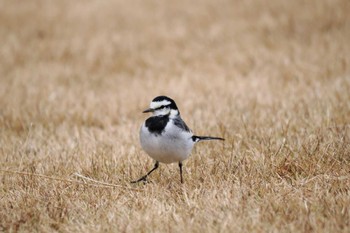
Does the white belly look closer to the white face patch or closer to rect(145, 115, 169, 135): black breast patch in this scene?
rect(145, 115, 169, 135): black breast patch

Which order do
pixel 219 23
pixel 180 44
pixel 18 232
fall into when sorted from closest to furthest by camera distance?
pixel 18 232 < pixel 180 44 < pixel 219 23

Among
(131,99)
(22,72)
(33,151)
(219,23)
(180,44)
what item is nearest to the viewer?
(33,151)

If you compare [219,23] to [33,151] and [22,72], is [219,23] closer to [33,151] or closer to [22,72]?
[22,72]

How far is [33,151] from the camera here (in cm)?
603

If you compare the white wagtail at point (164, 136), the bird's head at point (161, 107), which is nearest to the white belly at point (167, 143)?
the white wagtail at point (164, 136)

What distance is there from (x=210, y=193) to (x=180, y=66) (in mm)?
6600

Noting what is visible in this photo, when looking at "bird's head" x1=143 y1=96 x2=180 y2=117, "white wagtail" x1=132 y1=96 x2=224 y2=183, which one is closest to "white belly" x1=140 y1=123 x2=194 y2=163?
"white wagtail" x1=132 y1=96 x2=224 y2=183

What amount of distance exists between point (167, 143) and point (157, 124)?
205 millimetres

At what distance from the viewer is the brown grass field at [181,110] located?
13.2ft

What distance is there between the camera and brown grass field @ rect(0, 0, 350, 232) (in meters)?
4.02

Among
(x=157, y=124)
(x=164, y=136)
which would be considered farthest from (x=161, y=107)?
(x=164, y=136)

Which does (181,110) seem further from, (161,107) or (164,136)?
(164,136)

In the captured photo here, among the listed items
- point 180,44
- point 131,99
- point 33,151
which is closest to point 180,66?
point 180,44

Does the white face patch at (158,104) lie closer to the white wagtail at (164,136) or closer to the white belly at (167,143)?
the white wagtail at (164,136)
